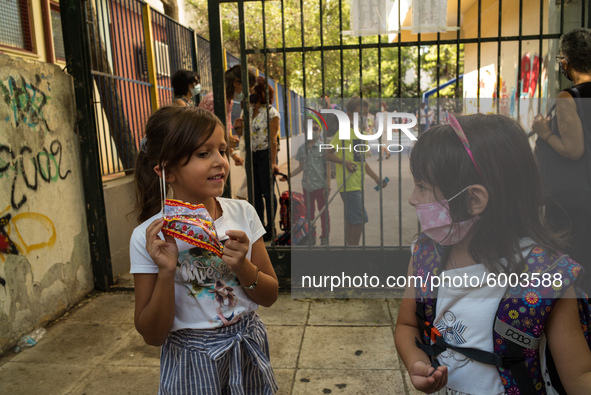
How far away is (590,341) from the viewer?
1449mm

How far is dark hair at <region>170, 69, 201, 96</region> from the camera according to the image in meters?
5.50

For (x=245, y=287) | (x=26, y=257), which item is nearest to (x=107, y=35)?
(x=26, y=257)

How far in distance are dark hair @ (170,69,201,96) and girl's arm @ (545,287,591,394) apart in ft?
15.6

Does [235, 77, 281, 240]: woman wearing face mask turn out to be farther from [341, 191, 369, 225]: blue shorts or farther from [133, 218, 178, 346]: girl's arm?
[133, 218, 178, 346]: girl's arm

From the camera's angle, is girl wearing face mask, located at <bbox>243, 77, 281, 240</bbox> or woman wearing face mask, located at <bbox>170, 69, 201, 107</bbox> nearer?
woman wearing face mask, located at <bbox>170, 69, 201, 107</bbox>

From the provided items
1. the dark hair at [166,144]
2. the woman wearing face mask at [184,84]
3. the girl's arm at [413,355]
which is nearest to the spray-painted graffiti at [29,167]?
the woman wearing face mask at [184,84]

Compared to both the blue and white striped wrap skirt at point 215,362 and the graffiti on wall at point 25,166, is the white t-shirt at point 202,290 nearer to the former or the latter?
the blue and white striped wrap skirt at point 215,362

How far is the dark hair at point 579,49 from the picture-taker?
3.30 m

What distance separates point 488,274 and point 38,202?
351 centimetres

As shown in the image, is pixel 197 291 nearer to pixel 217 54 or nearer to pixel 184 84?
pixel 217 54

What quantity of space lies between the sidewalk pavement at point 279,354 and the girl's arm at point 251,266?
143 centimetres

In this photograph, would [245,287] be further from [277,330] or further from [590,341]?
[277,330]

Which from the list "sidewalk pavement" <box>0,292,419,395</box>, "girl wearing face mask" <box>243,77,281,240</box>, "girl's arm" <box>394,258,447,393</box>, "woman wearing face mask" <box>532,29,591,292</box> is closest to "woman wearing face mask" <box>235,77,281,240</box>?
"girl wearing face mask" <box>243,77,281,240</box>

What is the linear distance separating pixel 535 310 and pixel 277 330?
2.73m
